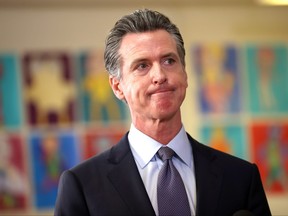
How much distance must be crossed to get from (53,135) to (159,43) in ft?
8.60

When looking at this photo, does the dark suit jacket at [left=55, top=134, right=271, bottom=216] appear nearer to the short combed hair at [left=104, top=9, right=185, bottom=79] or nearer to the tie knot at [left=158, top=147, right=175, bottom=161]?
the tie knot at [left=158, top=147, right=175, bottom=161]

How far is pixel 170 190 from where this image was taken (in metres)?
1.31

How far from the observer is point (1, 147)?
3.77 metres

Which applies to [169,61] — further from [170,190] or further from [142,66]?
[170,190]

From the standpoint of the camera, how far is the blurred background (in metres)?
3.82

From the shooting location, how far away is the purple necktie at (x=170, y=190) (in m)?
1.28

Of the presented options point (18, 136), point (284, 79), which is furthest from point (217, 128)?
point (18, 136)

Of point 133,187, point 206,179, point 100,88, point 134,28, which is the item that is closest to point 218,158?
point 206,179

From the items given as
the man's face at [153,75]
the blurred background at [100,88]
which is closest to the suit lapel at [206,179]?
the man's face at [153,75]

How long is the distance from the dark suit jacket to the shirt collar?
0.02m

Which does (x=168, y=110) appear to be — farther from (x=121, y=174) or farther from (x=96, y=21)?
(x=96, y=21)

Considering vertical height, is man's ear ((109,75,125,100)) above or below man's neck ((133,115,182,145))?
above

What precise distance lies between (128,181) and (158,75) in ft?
0.91

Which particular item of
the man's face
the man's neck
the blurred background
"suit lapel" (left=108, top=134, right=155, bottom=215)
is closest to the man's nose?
the man's face
